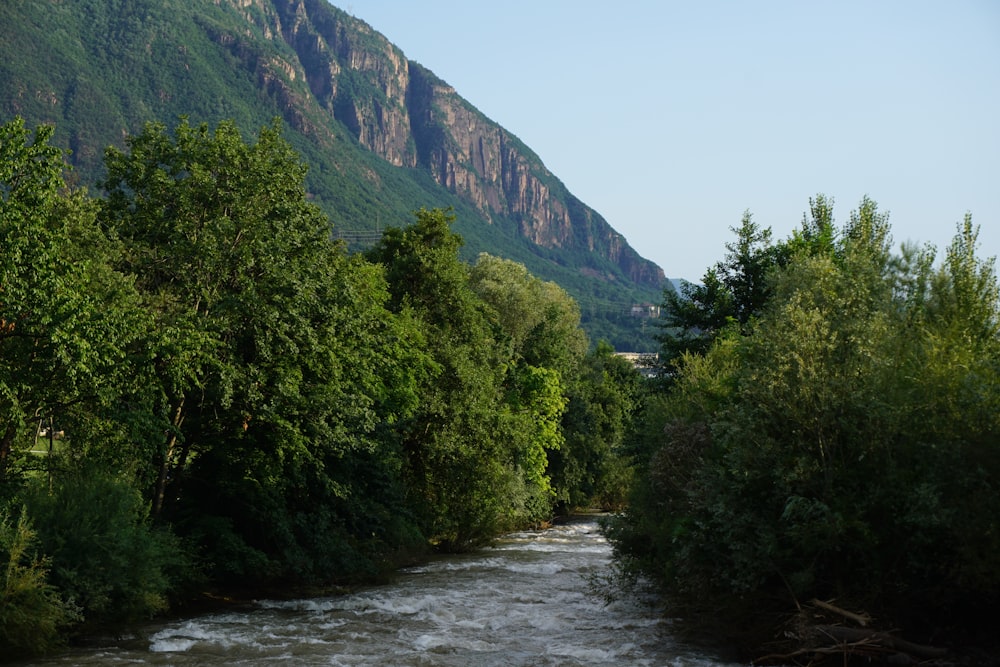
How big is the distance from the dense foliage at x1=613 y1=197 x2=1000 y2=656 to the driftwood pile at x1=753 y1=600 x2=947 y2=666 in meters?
0.41

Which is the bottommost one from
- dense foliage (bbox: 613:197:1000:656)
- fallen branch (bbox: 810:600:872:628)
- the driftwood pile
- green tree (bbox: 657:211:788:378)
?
the driftwood pile

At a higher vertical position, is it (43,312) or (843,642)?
(43,312)

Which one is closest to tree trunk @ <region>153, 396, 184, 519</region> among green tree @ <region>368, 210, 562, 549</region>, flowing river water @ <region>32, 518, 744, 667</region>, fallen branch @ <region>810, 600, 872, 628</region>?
flowing river water @ <region>32, 518, 744, 667</region>

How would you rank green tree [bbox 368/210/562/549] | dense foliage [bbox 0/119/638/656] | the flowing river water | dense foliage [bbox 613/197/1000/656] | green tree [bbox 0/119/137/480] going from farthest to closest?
1. green tree [bbox 368/210/562/549]
2. the flowing river water
3. dense foliage [bbox 0/119/638/656]
4. green tree [bbox 0/119/137/480]
5. dense foliage [bbox 613/197/1000/656]

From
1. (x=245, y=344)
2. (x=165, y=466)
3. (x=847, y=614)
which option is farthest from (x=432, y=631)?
(x=847, y=614)

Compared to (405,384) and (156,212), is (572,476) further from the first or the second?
(156,212)

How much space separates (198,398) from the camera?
27969 mm

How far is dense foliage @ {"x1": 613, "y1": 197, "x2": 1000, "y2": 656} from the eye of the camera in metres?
18.1

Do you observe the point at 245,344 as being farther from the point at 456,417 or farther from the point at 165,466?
the point at 456,417

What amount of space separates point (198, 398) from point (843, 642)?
18432 millimetres

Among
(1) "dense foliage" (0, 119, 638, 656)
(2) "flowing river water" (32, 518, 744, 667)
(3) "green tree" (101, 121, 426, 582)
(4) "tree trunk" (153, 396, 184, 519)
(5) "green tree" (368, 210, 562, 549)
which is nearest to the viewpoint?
(1) "dense foliage" (0, 119, 638, 656)

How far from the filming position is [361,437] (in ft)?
98.5

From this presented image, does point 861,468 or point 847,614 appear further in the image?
point 861,468

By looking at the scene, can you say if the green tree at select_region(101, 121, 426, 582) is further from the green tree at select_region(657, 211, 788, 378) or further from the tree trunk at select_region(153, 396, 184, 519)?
the green tree at select_region(657, 211, 788, 378)
